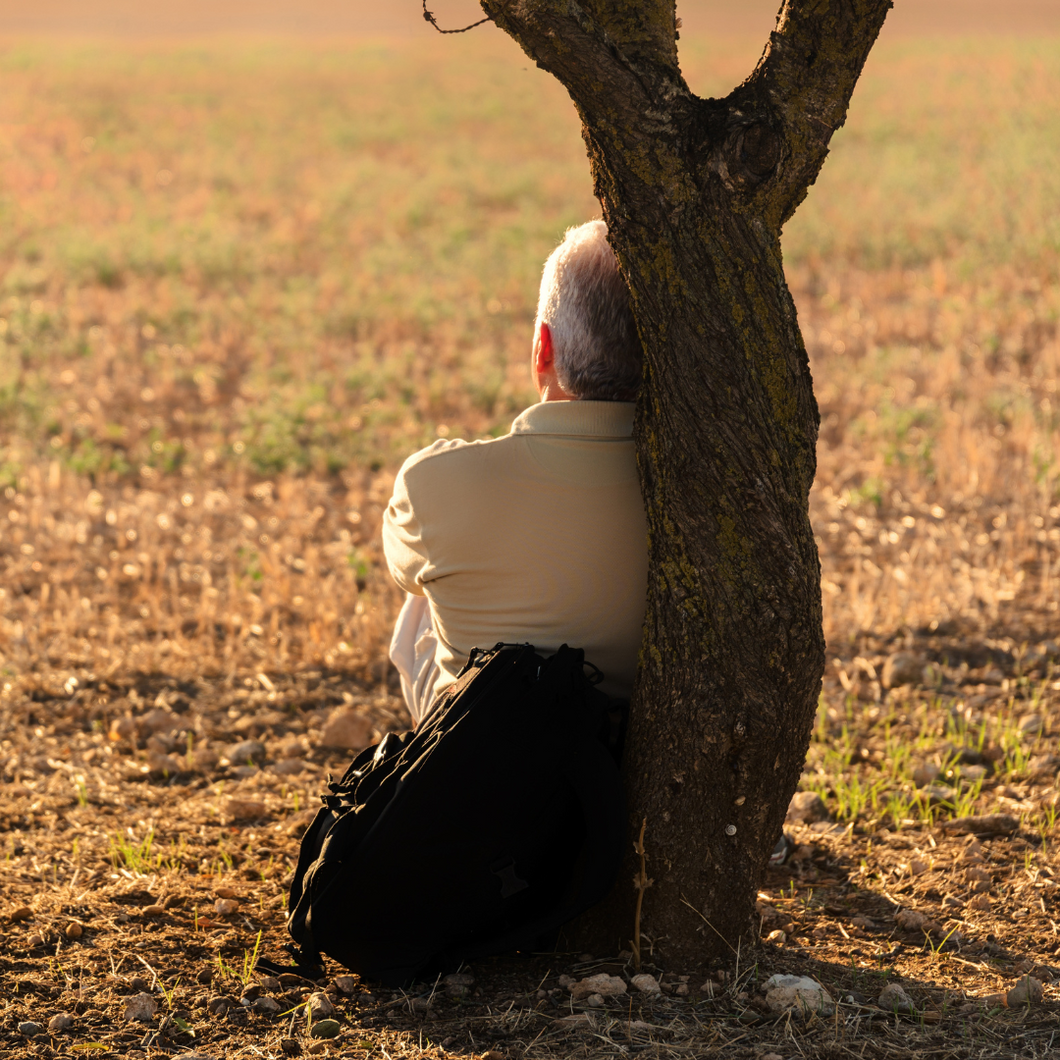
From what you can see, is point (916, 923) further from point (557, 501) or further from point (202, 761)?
point (202, 761)

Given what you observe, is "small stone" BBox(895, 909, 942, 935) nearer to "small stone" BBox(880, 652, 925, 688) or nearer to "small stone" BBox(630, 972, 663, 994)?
"small stone" BBox(630, 972, 663, 994)

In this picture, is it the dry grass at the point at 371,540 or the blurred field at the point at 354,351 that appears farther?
the blurred field at the point at 354,351

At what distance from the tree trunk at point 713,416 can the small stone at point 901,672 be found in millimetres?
2225

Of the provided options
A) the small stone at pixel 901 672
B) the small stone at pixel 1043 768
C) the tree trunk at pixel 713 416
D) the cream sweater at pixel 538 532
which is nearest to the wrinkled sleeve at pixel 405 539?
the cream sweater at pixel 538 532

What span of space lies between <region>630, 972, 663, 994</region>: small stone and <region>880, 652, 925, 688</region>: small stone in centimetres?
251

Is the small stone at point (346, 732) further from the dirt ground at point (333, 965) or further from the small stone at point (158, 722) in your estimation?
the small stone at point (158, 722)

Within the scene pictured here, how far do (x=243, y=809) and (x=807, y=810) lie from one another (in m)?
1.93

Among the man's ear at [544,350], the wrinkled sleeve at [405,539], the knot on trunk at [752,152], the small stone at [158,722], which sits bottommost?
the small stone at [158,722]

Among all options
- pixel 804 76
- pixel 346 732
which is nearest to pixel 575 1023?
pixel 346 732

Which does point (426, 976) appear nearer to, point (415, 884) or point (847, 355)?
point (415, 884)

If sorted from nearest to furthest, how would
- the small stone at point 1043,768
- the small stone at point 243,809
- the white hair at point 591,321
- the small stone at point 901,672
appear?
the white hair at point 591,321 → the small stone at point 243,809 → the small stone at point 1043,768 → the small stone at point 901,672

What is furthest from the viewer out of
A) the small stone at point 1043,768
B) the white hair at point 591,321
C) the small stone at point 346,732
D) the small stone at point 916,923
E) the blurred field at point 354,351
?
the blurred field at point 354,351

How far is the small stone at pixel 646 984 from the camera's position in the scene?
272 cm

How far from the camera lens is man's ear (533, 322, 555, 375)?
289 centimetres
